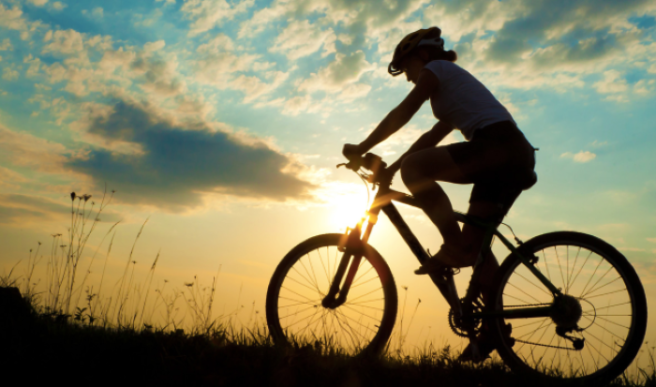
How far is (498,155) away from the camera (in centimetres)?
312

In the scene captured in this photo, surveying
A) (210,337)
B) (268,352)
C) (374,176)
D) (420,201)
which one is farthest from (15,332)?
(420,201)

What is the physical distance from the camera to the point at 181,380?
8.42 feet

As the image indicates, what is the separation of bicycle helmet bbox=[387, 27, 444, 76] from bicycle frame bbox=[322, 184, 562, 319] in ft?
3.67

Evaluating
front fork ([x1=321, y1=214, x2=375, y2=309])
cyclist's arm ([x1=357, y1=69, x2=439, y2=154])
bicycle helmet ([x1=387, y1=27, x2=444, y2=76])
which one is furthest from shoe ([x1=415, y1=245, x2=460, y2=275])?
bicycle helmet ([x1=387, y1=27, x2=444, y2=76])

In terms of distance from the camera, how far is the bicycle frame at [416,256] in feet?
10.5

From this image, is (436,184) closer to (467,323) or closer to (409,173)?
(409,173)

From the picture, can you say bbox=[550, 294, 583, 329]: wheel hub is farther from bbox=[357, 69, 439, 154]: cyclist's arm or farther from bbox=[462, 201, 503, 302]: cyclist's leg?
bbox=[357, 69, 439, 154]: cyclist's arm

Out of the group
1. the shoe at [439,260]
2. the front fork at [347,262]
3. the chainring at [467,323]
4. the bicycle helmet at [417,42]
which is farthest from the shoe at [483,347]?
the bicycle helmet at [417,42]

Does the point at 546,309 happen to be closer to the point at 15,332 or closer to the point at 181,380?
the point at 181,380

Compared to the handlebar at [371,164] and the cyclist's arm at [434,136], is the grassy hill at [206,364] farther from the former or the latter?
the cyclist's arm at [434,136]

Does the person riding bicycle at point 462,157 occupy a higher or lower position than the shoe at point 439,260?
higher

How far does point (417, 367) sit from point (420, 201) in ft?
3.93

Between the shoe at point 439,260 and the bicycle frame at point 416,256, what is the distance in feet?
0.31

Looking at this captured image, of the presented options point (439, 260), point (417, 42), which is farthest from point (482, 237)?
point (417, 42)
